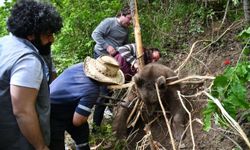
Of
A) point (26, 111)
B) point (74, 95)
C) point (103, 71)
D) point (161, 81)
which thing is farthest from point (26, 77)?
point (161, 81)

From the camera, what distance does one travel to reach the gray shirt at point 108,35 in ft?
26.4

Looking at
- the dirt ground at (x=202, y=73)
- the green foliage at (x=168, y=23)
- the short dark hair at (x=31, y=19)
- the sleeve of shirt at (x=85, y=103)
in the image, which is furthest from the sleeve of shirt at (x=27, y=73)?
the green foliage at (x=168, y=23)

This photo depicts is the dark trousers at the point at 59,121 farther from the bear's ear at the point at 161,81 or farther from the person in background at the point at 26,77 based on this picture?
the bear's ear at the point at 161,81

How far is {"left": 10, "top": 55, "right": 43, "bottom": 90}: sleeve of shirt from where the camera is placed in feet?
11.0

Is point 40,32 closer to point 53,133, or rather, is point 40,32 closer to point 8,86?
point 8,86

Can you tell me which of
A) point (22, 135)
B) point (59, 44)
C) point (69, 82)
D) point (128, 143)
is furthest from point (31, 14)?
point (59, 44)

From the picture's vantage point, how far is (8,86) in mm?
3521

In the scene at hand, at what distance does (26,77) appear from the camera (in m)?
3.37

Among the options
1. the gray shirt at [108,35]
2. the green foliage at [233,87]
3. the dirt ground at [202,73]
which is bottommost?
the dirt ground at [202,73]

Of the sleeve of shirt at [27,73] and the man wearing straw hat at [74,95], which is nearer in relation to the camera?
the sleeve of shirt at [27,73]

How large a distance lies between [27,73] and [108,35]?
4798 millimetres

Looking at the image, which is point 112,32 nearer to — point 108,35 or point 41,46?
point 108,35

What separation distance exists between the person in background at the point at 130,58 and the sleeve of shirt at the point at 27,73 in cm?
424

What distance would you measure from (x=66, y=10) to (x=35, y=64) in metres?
8.25
